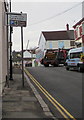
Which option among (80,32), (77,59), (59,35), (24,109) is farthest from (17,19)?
(59,35)

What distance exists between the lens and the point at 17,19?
1272cm

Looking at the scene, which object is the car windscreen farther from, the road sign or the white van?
the road sign

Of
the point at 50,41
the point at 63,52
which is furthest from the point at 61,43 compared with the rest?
the point at 63,52

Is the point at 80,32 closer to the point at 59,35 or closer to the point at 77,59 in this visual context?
the point at 77,59

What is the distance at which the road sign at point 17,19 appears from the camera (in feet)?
41.6

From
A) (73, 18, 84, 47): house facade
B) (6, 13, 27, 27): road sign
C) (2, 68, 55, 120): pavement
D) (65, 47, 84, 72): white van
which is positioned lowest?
(2, 68, 55, 120): pavement

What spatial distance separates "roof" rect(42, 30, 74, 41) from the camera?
67875 mm

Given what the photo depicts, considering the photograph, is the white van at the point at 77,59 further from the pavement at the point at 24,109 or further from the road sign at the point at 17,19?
the pavement at the point at 24,109

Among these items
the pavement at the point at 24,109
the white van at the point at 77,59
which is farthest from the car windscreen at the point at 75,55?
the pavement at the point at 24,109

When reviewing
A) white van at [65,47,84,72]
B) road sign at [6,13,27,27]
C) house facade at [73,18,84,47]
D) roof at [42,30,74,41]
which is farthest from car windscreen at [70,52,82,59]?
Answer: roof at [42,30,74,41]

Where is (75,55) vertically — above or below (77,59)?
above

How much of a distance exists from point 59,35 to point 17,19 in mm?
57361

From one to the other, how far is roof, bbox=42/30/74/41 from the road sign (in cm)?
5519

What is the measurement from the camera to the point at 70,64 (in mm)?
27859
